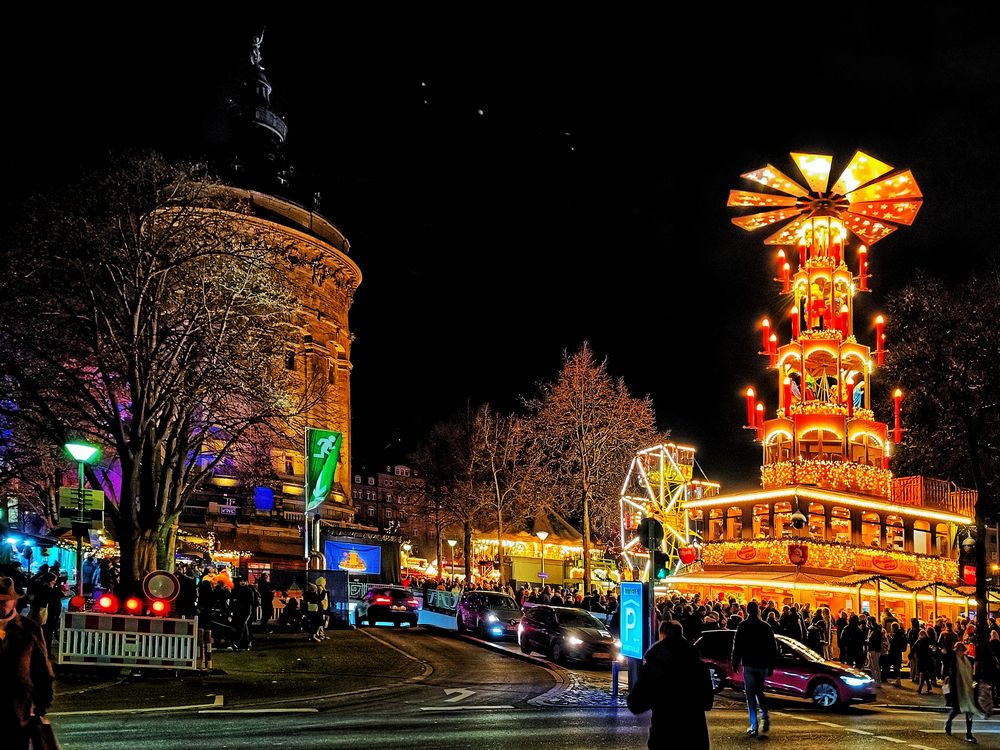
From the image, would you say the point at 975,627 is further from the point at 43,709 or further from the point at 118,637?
the point at 43,709

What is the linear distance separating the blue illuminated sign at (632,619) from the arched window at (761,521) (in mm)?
23137

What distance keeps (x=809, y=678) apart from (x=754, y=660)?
Result: 18.5 ft

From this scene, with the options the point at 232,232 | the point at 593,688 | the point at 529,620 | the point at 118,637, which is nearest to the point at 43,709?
the point at 118,637

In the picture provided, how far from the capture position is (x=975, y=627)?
87.9 ft

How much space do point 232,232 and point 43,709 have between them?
1952cm

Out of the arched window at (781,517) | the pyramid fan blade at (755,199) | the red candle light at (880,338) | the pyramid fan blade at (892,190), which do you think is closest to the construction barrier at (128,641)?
the arched window at (781,517)

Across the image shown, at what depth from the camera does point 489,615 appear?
33531 mm

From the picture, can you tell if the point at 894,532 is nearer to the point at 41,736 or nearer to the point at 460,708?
the point at 460,708

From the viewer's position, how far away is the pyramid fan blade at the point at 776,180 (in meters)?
41.6

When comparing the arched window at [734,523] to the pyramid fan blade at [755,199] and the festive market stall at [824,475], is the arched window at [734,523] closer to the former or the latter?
the festive market stall at [824,475]

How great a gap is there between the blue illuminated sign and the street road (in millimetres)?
1040

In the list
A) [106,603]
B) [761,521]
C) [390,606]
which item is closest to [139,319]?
[106,603]

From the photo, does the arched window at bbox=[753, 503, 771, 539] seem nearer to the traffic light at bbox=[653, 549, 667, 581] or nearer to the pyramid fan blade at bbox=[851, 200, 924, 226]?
the pyramid fan blade at bbox=[851, 200, 924, 226]

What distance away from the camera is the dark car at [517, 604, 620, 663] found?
25.8 metres
